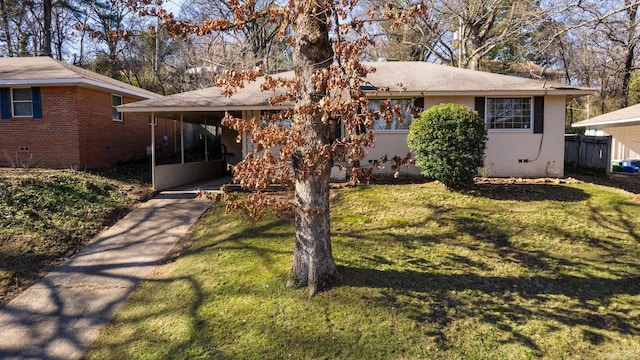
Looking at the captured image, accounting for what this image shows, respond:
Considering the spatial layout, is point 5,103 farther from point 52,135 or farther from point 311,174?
point 311,174

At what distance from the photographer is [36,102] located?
13.9m

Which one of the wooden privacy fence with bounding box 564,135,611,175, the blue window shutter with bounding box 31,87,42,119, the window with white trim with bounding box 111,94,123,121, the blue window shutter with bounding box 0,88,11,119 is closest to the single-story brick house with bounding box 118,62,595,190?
the wooden privacy fence with bounding box 564,135,611,175

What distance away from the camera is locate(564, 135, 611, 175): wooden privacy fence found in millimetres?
13109

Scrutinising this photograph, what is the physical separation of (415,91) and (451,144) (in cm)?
270

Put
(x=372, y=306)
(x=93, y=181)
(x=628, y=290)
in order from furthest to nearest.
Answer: (x=93, y=181), (x=628, y=290), (x=372, y=306)

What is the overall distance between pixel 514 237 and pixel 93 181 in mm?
10131

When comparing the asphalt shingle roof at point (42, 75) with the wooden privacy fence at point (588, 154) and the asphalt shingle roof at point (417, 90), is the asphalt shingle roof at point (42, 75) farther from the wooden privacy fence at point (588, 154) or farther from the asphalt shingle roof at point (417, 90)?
the wooden privacy fence at point (588, 154)

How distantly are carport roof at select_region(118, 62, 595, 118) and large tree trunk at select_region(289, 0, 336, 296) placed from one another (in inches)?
209

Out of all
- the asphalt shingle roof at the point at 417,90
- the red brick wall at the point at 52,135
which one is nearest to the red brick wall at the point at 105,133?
the red brick wall at the point at 52,135

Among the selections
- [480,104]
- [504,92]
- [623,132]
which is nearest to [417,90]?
[480,104]

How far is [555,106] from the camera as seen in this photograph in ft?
39.5

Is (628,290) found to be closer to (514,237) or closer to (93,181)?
(514,237)

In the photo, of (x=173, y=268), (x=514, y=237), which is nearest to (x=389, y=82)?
(x=514, y=237)

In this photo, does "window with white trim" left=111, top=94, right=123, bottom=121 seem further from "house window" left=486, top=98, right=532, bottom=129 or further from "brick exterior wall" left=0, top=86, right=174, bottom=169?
"house window" left=486, top=98, right=532, bottom=129
